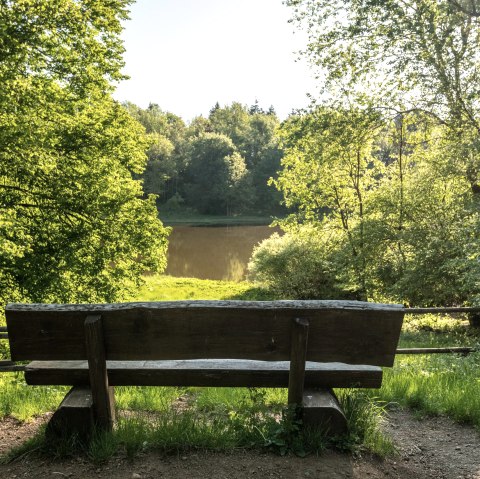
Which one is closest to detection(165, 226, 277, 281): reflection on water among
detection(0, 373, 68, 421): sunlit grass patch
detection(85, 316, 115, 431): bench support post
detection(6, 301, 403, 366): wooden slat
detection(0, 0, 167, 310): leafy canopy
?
detection(0, 0, 167, 310): leafy canopy

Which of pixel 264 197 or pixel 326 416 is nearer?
pixel 326 416

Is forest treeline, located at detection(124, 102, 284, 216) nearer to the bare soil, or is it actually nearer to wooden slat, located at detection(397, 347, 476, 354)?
wooden slat, located at detection(397, 347, 476, 354)

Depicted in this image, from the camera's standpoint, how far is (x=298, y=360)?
3.11 metres

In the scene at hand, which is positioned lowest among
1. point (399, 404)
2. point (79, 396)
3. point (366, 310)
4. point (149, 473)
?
point (399, 404)

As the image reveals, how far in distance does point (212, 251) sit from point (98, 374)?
37738mm

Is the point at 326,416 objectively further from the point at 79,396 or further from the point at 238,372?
the point at 79,396

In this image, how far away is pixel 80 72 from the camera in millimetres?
9484

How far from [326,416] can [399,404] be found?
201 cm

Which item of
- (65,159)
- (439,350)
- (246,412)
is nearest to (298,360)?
(246,412)

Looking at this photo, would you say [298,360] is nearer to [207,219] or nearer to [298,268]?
[298,268]

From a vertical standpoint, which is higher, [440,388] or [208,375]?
[208,375]

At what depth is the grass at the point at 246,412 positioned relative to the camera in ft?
10.4

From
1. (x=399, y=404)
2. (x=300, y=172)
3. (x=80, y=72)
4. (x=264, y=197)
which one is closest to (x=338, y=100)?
(x=300, y=172)

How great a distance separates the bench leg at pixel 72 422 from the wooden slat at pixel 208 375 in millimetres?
247
